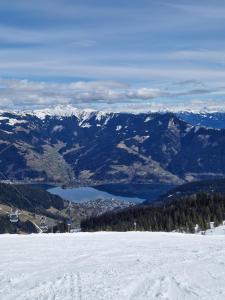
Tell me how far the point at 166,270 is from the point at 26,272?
9.83 metres

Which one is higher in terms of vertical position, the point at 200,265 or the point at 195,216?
the point at 200,265

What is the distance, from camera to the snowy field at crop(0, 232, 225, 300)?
1069 inches

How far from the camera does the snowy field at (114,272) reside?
27156 mm

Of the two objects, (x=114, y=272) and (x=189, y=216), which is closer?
(x=114, y=272)

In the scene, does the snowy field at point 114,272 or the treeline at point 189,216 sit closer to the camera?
the snowy field at point 114,272

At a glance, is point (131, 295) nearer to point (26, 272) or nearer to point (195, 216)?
point (26, 272)

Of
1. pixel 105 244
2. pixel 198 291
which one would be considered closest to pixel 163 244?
pixel 105 244

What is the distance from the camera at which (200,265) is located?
113 feet

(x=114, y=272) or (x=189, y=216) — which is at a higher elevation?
(x=114, y=272)

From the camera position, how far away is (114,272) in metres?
33.0

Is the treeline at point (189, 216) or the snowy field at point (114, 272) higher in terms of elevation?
the snowy field at point (114, 272)

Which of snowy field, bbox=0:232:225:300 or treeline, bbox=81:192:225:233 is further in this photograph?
treeline, bbox=81:192:225:233

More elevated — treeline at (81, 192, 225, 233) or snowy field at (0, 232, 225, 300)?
snowy field at (0, 232, 225, 300)

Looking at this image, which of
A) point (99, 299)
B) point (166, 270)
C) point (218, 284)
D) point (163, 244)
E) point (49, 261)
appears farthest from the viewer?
point (163, 244)
